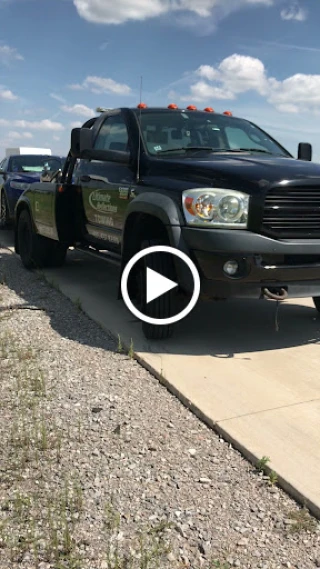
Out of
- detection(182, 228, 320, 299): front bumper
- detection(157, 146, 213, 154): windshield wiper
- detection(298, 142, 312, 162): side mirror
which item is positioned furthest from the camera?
detection(298, 142, 312, 162): side mirror

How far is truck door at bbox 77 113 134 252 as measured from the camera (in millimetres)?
5254

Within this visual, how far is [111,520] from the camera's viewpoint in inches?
91.3

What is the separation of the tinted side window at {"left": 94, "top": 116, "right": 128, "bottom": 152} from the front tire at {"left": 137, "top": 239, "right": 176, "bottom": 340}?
55.5 inches

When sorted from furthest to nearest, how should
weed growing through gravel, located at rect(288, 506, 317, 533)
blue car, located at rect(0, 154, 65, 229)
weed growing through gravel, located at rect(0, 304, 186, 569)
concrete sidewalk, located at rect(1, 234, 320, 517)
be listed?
1. blue car, located at rect(0, 154, 65, 229)
2. concrete sidewalk, located at rect(1, 234, 320, 517)
3. weed growing through gravel, located at rect(288, 506, 317, 533)
4. weed growing through gravel, located at rect(0, 304, 186, 569)

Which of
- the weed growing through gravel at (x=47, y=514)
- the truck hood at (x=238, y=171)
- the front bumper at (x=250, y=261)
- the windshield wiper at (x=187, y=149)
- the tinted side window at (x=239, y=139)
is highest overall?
the tinted side window at (x=239, y=139)

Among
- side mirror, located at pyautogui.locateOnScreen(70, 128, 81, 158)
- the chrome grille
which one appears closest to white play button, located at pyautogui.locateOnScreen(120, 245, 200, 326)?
the chrome grille

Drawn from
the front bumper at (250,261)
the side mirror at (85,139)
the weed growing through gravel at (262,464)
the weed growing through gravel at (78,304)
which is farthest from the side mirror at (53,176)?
the weed growing through gravel at (262,464)

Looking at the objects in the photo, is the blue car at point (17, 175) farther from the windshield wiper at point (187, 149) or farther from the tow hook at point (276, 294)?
the tow hook at point (276, 294)

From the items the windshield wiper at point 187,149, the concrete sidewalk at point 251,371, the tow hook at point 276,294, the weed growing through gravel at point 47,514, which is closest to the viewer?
the weed growing through gravel at point 47,514

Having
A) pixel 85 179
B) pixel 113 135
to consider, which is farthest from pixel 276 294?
pixel 85 179

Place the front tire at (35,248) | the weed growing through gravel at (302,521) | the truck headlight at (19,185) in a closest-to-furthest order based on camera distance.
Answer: the weed growing through gravel at (302,521)
the front tire at (35,248)
the truck headlight at (19,185)

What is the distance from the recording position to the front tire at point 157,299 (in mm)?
4305

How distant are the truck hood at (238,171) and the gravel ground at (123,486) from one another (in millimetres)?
1536

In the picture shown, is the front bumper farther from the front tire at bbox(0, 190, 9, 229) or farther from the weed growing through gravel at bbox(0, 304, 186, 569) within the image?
the front tire at bbox(0, 190, 9, 229)
